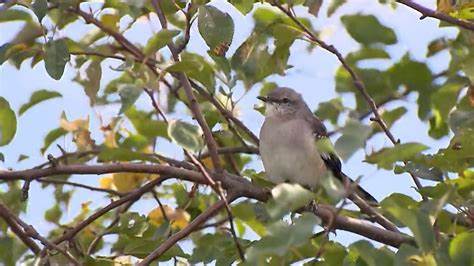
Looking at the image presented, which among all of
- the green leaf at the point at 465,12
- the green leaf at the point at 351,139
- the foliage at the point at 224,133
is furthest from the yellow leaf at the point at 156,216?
the green leaf at the point at 351,139

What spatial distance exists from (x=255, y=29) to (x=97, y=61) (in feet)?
3.46

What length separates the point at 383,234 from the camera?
12.9 ft

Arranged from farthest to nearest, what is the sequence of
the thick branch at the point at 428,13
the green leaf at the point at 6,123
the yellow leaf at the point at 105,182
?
the yellow leaf at the point at 105,182
the thick branch at the point at 428,13
the green leaf at the point at 6,123

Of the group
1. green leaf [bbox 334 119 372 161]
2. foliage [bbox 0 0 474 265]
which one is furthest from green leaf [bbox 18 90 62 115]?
green leaf [bbox 334 119 372 161]

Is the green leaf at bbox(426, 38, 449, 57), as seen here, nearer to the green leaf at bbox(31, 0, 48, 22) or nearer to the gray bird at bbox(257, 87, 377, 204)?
the gray bird at bbox(257, 87, 377, 204)

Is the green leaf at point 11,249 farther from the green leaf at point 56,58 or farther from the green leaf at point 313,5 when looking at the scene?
the green leaf at point 313,5

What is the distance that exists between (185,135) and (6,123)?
57.7 inches

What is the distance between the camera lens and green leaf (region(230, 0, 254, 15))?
4430mm

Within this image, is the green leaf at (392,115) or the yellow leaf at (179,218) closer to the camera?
the yellow leaf at (179,218)

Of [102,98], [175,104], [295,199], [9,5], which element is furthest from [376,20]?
[295,199]

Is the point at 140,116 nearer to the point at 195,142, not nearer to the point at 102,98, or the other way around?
the point at 102,98

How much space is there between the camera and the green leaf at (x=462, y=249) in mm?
3032

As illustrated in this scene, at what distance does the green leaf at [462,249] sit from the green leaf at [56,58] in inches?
77.8

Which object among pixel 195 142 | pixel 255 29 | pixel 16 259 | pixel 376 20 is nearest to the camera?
pixel 195 142
